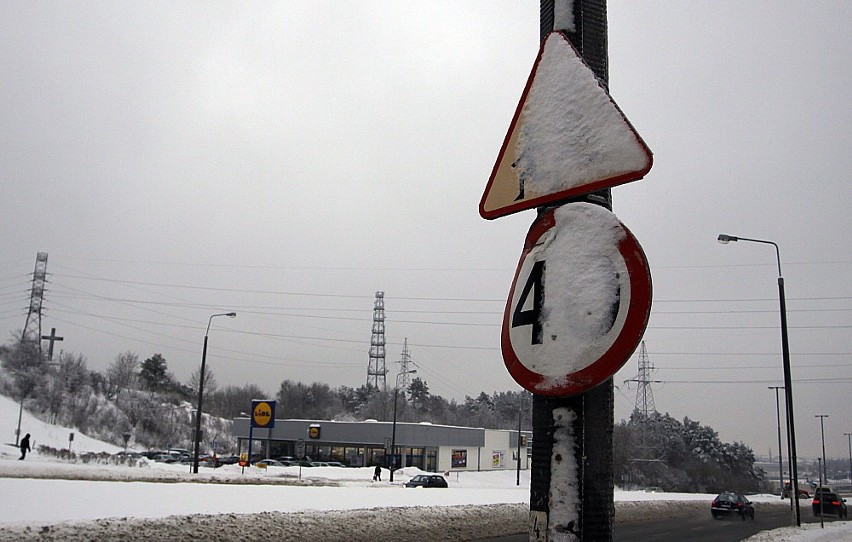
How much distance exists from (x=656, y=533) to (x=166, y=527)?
1776 cm

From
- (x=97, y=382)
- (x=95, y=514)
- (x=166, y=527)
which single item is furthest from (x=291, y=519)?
(x=97, y=382)

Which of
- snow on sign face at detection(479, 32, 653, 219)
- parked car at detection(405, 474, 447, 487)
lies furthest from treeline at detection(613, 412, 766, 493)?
snow on sign face at detection(479, 32, 653, 219)

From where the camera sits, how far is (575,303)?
2.44 metres

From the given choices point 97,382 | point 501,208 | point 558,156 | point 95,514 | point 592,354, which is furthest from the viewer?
point 97,382

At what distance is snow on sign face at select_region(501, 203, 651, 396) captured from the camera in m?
2.29

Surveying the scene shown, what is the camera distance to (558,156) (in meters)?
2.79

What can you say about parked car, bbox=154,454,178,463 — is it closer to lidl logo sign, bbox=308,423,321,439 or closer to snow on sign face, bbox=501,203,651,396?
lidl logo sign, bbox=308,423,321,439

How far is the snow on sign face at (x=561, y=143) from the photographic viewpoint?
257 centimetres

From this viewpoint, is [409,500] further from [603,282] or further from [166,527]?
[603,282]

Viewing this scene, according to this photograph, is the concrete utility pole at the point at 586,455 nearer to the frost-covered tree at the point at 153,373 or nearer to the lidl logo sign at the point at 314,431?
Answer: the lidl logo sign at the point at 314,431

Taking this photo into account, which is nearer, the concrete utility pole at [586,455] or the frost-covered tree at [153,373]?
the concrete utility pole at [586,455]

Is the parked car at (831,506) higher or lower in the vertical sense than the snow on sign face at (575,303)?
lower

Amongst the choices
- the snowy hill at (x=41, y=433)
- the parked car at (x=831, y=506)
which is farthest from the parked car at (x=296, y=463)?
the parked car at (x=831, y=506)

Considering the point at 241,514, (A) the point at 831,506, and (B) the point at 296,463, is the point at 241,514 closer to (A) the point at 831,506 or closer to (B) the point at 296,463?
(A) the point at 831,506
